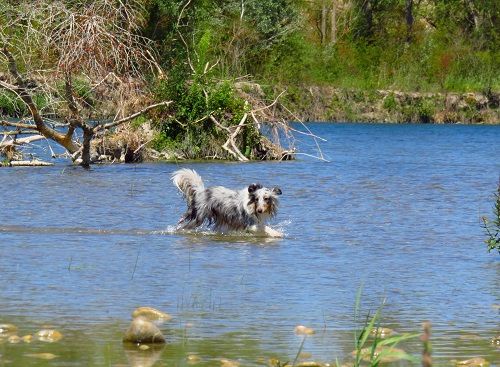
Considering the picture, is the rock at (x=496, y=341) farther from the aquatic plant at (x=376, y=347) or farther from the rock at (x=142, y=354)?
the rock at (x=142, y=354)

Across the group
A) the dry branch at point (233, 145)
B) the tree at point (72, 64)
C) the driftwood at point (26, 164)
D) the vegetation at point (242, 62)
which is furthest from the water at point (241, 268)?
the dry branch at point (233, 145)

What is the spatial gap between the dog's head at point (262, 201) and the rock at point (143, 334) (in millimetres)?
6122

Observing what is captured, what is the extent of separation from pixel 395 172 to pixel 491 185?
3807 mm

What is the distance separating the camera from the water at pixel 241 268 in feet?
27.0

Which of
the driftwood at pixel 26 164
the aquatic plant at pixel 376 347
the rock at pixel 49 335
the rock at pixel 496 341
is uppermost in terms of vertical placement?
the aquatic plant at pixel 376 347

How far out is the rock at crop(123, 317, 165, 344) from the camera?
784 cm

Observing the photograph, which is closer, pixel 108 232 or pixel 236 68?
pixel 108 232

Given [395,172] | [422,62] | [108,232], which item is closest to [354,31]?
[422,62]

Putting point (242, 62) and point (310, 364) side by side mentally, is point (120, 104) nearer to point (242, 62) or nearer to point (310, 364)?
point (310, 364)

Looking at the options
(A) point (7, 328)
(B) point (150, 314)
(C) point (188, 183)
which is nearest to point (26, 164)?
(C) point (188, 183)

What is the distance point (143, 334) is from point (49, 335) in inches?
27.3

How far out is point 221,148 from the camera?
25.9 m

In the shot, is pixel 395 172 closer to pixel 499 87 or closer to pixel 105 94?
pixel 105 94

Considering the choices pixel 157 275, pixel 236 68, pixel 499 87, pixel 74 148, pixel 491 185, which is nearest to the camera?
pixel 157 275
